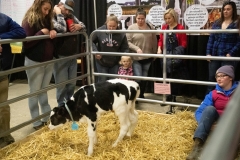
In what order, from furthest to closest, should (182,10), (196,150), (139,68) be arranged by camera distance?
1. (182,10)
2. (139,68)
3. (196,150)

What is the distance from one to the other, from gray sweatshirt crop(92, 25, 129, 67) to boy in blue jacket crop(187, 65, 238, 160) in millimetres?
1796

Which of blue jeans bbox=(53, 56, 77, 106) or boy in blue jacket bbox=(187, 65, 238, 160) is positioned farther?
blue jeans bbox=(53, 56, 77, 106)

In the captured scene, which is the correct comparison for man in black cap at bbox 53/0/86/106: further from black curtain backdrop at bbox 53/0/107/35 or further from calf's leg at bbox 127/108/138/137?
black curtain backdrop at bbox 53/0/107/35

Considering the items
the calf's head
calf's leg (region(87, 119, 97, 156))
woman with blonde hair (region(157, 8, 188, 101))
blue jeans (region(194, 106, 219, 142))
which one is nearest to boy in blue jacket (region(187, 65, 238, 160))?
blue jeans (region(194, 106, 219, 142))

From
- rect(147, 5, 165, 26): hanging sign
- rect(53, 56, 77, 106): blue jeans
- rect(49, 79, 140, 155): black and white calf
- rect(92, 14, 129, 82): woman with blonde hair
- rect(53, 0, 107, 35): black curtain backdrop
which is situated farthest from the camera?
rect(53, 0, 107, 35): black curtain backdrop

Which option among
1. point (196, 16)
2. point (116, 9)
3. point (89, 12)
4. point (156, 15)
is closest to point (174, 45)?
point (196, 16)

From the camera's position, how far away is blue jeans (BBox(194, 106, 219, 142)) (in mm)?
3035

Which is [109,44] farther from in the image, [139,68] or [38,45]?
[38,45]

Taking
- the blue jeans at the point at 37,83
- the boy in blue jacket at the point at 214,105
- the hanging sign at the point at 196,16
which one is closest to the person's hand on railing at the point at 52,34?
the blue jeans at the point at 37,83

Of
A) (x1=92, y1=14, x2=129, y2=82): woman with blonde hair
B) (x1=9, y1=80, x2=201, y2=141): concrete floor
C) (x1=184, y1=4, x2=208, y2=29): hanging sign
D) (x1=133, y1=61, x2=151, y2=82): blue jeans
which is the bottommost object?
(x1=9, y1=80, x2=201, y2=141): concrete floor

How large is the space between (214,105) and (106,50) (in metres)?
2.02

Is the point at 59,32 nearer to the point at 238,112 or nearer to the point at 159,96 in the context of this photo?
the point at 159,96

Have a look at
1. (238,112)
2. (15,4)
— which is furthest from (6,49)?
(15,4)

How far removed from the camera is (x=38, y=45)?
3.79 m
